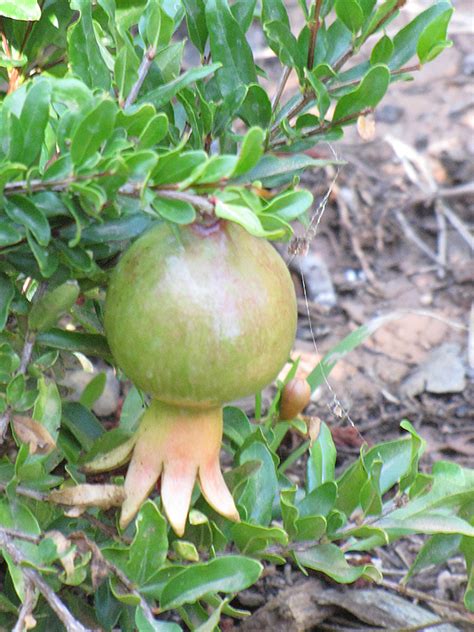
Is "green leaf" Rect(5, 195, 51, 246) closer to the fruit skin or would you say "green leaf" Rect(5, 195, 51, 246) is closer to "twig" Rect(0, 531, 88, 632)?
the fruit skin

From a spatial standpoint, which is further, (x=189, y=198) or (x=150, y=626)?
(x=150, y=626)

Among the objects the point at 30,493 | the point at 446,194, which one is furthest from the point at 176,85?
the point at 446,194

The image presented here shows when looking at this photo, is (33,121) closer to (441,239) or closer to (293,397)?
(293,397)

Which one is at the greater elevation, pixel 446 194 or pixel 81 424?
pixel 81 424

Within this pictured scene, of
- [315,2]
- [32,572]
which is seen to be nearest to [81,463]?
[32,572]

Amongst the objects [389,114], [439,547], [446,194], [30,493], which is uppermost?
[30,493]

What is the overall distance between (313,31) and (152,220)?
1.23 ft

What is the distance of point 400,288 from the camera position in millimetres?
3191

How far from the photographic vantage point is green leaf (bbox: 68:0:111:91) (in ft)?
4.35

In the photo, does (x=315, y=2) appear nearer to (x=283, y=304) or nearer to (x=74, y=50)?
(x=74, y=50)

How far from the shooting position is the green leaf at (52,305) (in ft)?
4.28

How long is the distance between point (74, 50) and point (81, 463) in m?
0.64

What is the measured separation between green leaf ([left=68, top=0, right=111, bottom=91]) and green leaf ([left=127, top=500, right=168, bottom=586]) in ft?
1.97

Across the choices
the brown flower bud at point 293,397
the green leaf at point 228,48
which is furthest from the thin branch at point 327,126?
the brown flower bud at point 293,397
